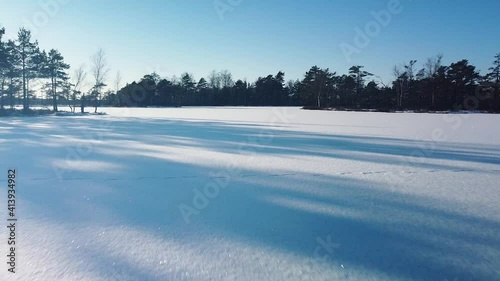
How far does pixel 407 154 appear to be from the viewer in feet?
23.0

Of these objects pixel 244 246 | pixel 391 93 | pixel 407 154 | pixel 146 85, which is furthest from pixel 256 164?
pixel 146 85
